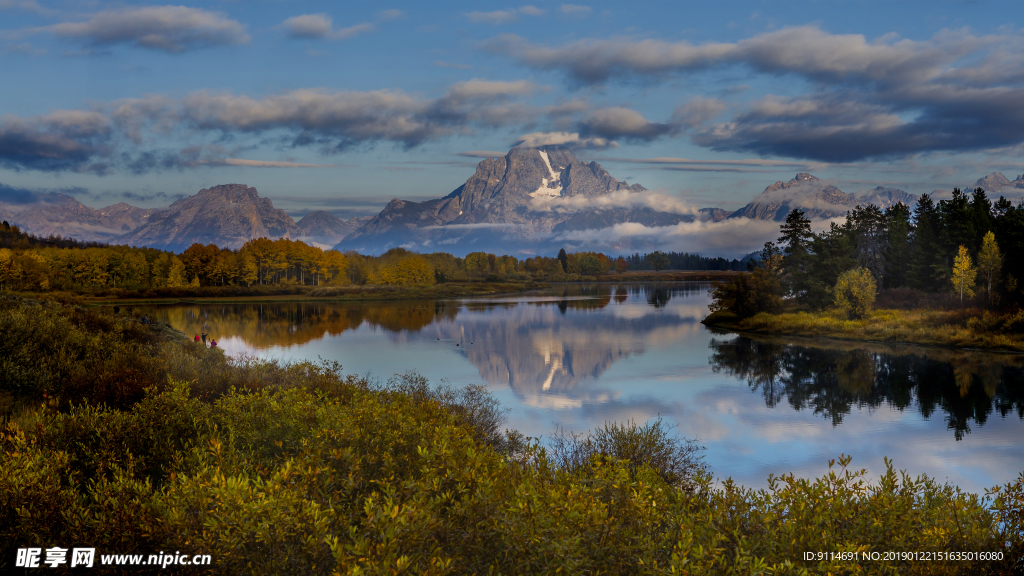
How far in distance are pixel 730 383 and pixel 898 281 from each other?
223 ft

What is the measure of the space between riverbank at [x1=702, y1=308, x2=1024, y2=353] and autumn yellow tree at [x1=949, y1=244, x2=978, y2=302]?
14.6ft

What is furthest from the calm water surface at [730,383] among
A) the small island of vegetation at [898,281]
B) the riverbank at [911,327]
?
the small island of vegetation at [898,281]

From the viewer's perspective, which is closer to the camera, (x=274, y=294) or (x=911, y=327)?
(x=911, y=327)

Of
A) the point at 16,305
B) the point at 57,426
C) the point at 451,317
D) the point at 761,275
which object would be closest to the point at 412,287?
the point at 451,317

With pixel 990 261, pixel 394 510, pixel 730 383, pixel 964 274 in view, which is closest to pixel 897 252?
pixel 964 274

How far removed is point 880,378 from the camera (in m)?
44.6

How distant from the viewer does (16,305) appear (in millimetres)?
22719

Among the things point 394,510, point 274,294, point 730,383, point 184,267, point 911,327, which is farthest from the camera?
point 184,267

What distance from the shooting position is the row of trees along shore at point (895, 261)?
65688mm

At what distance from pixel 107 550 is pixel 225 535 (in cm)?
191

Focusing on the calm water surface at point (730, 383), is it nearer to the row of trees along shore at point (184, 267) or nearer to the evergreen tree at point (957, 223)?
the evergreen tree at point (957, 223)

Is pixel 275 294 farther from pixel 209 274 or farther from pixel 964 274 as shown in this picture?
pixel 964 274

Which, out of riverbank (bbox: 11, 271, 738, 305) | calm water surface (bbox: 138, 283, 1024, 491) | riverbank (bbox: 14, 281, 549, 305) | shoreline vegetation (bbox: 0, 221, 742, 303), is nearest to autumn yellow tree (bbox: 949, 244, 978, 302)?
calm water surface (bbox: 138, 283, 1024, 491)

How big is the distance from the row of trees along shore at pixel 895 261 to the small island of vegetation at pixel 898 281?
0.14m
